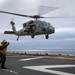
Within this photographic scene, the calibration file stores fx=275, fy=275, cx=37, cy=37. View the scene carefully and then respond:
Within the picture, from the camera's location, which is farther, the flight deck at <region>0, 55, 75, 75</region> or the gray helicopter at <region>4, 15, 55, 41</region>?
the gray helicopter at <region>4, 15, 55, 41</region>

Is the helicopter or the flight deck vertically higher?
the helicopter

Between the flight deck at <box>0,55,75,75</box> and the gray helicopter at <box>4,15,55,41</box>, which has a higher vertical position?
the gray helicopter at <box>4,15,55,41</box>

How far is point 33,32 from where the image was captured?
52156 mm

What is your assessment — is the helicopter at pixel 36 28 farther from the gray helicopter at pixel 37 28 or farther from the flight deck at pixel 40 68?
the flight deck at pixel 40 68

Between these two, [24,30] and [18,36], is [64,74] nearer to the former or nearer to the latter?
[24,30]

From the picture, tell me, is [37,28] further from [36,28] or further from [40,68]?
[40,68]

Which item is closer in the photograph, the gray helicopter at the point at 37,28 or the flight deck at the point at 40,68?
the flight deck at the point at 40,68

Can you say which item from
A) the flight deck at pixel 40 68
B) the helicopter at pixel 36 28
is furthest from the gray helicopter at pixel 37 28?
the flight deck at pixel 40 68

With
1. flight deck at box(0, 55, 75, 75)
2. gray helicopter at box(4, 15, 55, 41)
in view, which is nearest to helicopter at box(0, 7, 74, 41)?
Answer: gray helicopter at box(4, 15, 55, 41)

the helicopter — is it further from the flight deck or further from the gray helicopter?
the flight deck

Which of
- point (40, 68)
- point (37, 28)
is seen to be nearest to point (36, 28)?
point (37, 28)

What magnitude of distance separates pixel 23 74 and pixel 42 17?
128 ft

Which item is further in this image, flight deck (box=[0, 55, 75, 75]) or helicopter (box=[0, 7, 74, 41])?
helicopter (box=[0, 7, 74, 41])

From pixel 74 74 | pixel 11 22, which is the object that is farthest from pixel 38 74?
pixel 11 22
